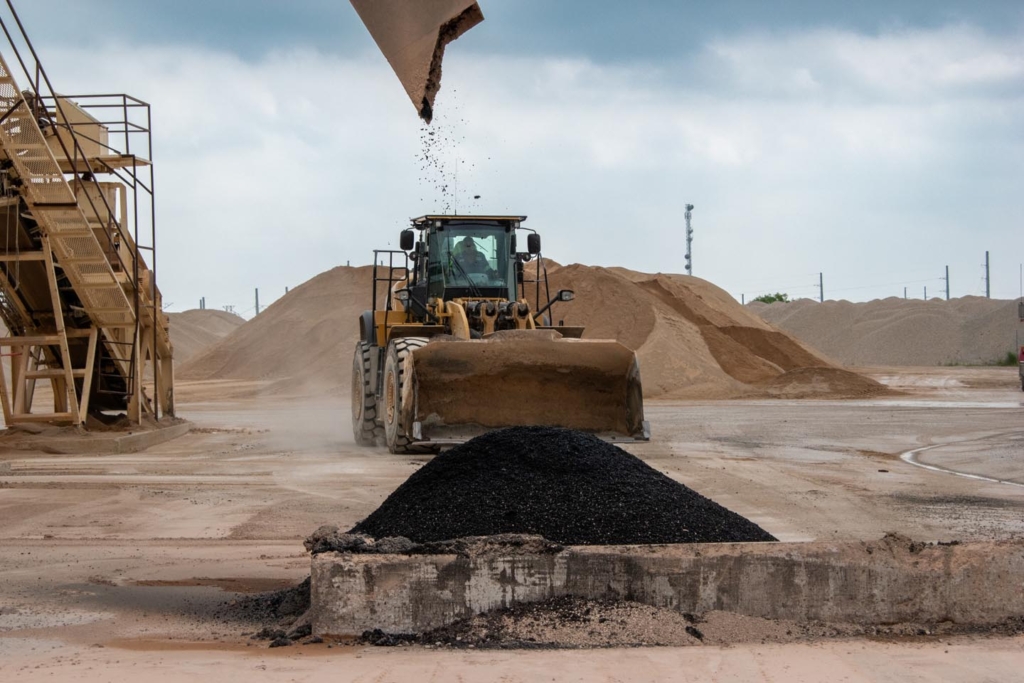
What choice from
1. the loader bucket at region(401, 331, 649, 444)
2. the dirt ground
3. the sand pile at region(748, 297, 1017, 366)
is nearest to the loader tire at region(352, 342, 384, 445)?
the dirt ground

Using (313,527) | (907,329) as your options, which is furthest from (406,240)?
(907,329)

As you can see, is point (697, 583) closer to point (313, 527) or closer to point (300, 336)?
point (313, 527)

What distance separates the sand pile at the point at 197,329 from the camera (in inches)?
2936

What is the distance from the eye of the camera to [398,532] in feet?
22.5

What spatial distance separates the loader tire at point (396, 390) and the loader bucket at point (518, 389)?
349 mm

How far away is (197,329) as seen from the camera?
8112cm

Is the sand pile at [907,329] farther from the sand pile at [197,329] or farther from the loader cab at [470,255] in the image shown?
the loader cab at [470,255]

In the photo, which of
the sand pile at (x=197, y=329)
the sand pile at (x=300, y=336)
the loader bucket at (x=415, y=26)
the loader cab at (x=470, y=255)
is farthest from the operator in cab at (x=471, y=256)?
the sand pile at (x=197, y=329)

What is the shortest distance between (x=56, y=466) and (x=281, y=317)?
41.2m

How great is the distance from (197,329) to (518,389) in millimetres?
70851

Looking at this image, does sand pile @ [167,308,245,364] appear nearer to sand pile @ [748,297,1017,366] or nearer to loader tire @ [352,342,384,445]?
sand pile @ [748,297,1017,366]

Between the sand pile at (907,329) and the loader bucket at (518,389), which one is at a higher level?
the sand pile at (907,329)

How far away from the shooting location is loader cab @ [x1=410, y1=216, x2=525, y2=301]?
16.0 metres

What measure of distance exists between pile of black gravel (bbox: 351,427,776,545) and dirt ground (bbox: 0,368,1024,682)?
3.08ft
